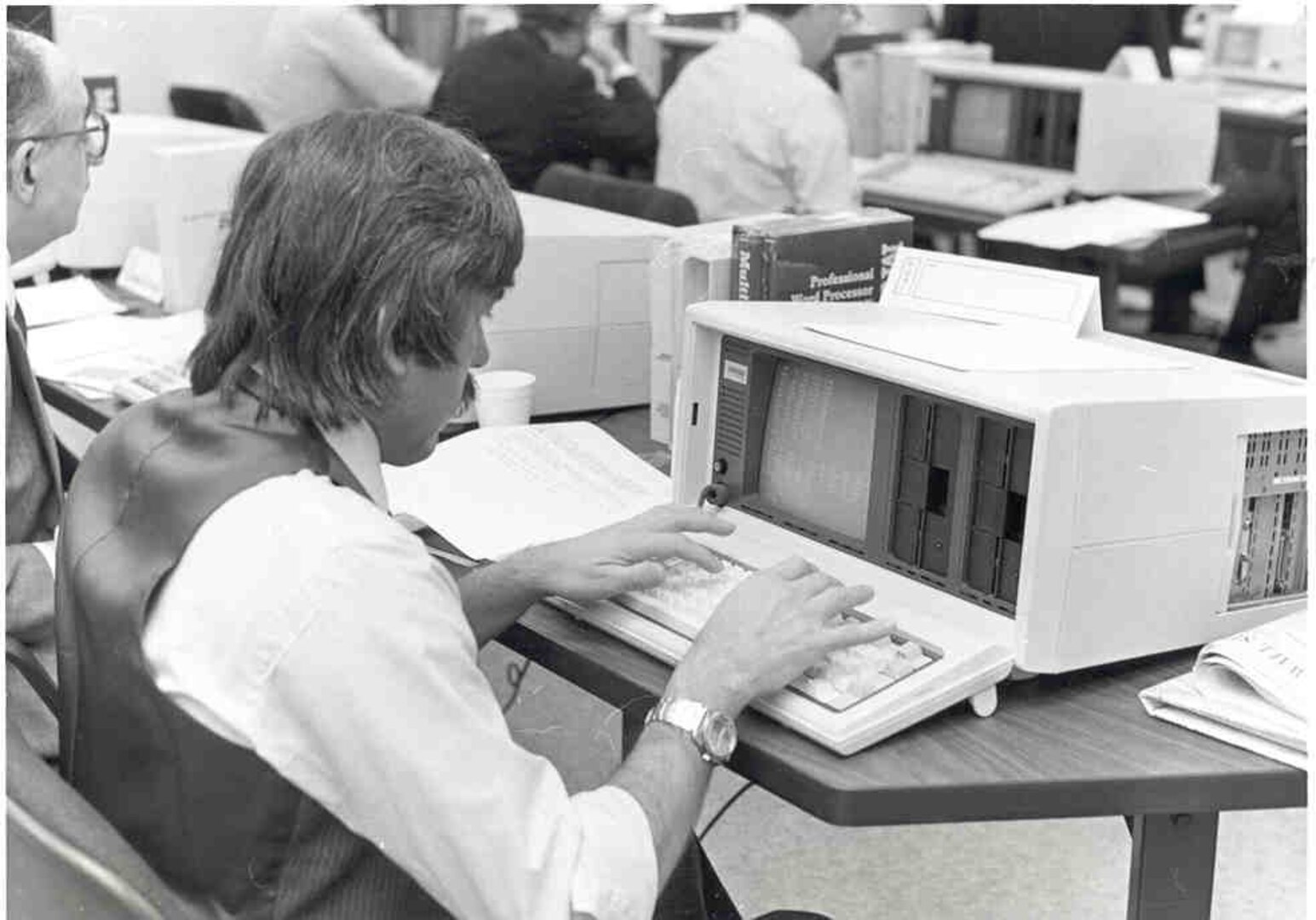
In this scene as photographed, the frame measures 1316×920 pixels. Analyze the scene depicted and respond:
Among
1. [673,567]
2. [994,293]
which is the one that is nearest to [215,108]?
[994,293]

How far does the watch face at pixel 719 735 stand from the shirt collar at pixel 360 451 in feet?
0.92

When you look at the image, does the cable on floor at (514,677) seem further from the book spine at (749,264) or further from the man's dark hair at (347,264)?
the man's dark hair at (347,264)

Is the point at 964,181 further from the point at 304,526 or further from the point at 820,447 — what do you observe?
the point at 304,526

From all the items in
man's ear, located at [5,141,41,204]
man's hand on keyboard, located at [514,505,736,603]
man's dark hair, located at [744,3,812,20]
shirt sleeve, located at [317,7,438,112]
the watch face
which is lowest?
the watch face

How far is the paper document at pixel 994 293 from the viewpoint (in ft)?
5.52

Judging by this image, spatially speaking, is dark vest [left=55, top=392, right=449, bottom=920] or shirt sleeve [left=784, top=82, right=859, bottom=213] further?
shirt sleeve [left=784, top=82, right=859, bottom=213]

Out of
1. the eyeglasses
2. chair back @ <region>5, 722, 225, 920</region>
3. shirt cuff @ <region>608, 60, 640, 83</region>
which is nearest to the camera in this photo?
chair back @ <region>5, 722, 225, 920</region>

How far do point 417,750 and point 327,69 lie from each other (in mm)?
4066

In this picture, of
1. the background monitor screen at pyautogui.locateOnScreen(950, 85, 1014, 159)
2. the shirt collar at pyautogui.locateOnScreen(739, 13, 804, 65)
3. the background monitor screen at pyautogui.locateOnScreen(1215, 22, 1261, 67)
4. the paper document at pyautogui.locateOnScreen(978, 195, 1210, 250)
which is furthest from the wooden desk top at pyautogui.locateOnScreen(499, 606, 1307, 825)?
the background monitor screen at pyautogui.locateOnScreen(1215, 22, 1261, 67)

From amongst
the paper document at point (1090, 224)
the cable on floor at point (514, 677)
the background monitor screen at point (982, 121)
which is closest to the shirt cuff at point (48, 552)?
the cable on floor at point (514, 677)

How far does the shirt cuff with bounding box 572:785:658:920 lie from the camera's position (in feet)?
3.60

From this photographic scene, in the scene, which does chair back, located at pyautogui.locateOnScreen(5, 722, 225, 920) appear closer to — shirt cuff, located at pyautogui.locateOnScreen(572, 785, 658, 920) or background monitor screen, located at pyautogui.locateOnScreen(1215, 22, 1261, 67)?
shirt cuff, located at pyautogui.locateOnScreen(572, 785, 658, 920)

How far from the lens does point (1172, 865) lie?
1378 millimetres

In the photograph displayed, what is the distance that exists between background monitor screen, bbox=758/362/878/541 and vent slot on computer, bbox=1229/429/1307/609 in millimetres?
316
